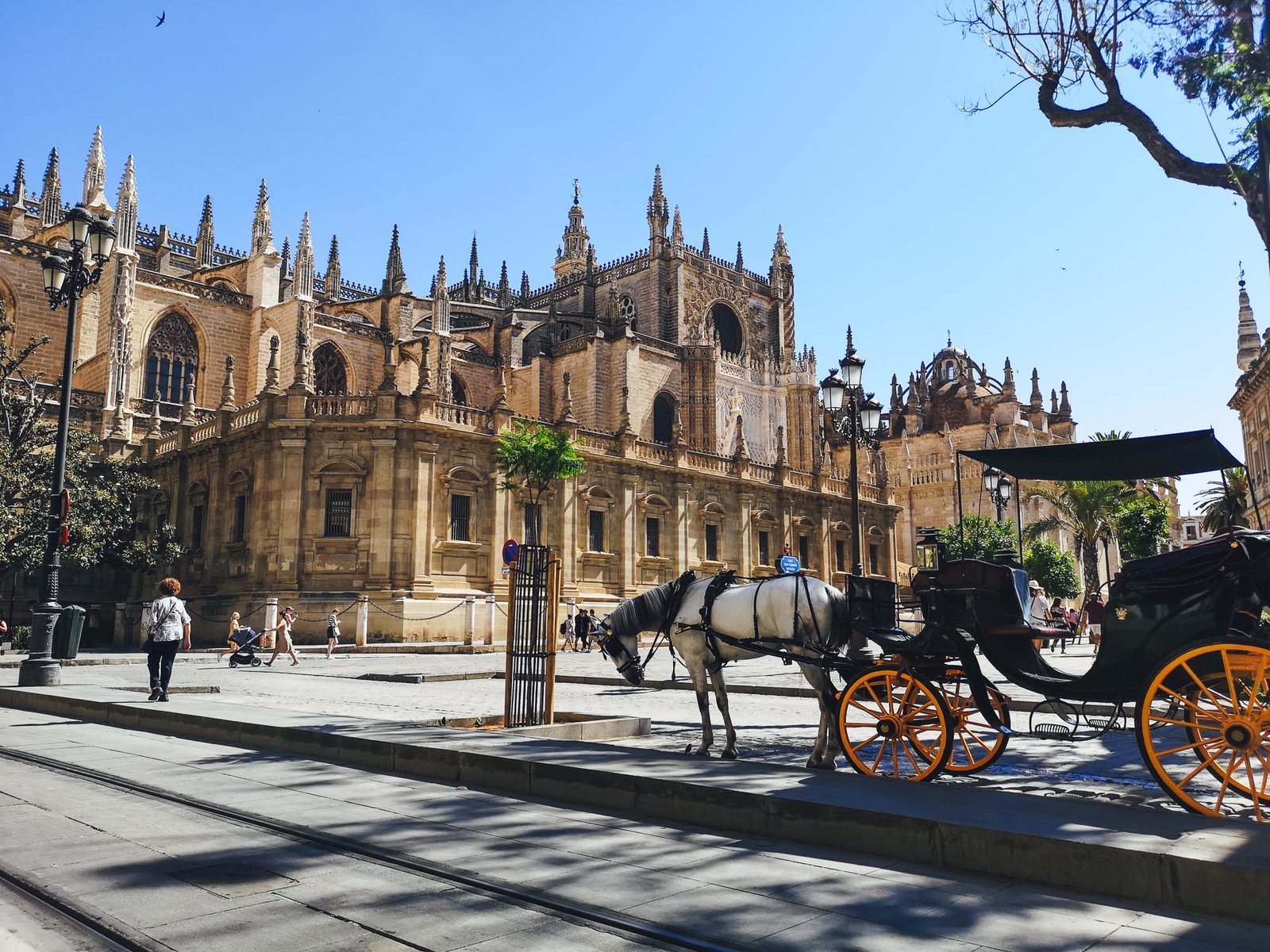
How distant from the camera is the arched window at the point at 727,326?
5716cm

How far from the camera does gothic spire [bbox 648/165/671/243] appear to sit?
181 ft

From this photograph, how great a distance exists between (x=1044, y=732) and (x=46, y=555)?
46.0ft

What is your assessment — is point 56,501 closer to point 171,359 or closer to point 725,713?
point 725,713

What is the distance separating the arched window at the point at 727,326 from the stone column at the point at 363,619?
34534mm

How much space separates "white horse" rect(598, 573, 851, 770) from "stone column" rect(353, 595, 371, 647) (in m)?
19.1

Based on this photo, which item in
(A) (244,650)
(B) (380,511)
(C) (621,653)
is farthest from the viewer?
(B) (380,511)

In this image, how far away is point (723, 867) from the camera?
4895mm

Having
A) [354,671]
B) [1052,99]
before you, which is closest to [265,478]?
[354,671]

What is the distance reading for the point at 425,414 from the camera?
94.2 ft

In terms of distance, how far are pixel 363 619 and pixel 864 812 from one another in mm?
23384

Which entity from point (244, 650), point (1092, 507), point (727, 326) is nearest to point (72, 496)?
point (244, 650)

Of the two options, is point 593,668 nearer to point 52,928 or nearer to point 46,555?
point 46,555

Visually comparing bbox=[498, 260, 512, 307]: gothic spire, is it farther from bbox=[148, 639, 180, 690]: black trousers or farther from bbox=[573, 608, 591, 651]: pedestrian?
bbox=[148, 639, 180, 690]: black trousers

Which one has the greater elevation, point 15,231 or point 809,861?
point 15,231
